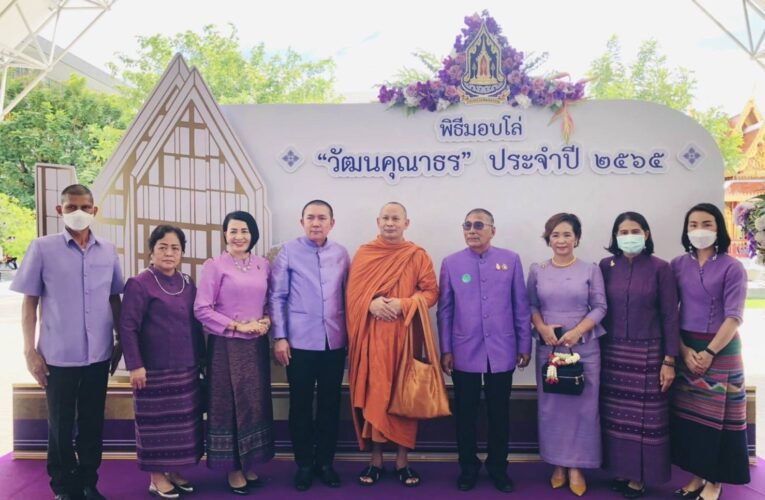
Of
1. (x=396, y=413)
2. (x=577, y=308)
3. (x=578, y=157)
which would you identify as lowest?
(x=396, y=413)

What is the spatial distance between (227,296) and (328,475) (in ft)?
3.90

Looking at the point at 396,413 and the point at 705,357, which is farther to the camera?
the point at 396,413

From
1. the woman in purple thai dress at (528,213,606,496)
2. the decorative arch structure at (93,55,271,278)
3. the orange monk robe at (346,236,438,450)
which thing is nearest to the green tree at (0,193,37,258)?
the decorative arch structure at (93,55,271,278)

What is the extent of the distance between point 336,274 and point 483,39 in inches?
73.2

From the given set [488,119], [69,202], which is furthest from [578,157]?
[69,202]

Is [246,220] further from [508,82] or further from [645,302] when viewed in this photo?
[645,302]

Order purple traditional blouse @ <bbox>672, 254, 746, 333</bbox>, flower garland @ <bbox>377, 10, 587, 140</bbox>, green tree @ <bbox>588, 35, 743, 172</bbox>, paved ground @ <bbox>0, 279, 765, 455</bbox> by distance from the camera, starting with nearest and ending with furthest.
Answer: purple traditional blouse @ <bbox>672, 254, 746, 333</bbox> < flower garland @ <bbox>377, 10, 587, 140</bbox> < paved ground @ <bbox>0, 279, 765, 455</bbox> < green tree @ <bbox>588, 35, 743, 172</bbox>

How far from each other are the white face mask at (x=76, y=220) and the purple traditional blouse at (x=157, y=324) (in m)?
0.39

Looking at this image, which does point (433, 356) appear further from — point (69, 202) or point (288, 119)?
point (69, 202)

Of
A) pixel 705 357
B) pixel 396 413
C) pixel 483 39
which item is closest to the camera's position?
pixel 705 357

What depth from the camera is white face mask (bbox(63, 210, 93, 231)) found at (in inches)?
114

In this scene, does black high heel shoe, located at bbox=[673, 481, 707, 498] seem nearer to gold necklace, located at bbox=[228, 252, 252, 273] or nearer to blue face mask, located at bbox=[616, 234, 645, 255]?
blue face mask, located at bbox=[616, 234, 645, 255]

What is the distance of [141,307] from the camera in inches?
114

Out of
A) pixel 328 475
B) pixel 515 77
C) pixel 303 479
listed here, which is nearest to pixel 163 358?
pixel 303 479
